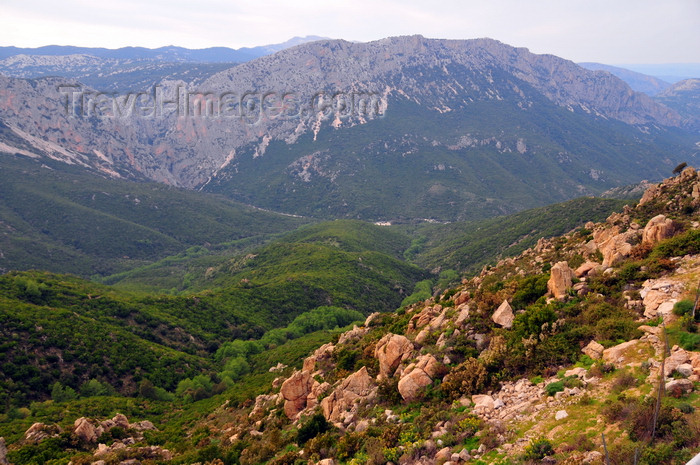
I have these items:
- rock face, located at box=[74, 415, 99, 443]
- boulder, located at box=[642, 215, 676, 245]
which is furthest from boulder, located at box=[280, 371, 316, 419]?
boulder, located at box=[642, 215, 676, 245]

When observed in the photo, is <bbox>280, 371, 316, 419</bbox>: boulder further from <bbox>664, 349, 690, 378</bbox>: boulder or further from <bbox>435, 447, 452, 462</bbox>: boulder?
<bbox>664, 349, 690, 378</bbox>: boulder

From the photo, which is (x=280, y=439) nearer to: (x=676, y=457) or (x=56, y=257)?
(x=676, y=457)

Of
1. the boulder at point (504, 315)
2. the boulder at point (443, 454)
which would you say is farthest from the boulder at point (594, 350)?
the boulder at point (443, 454)

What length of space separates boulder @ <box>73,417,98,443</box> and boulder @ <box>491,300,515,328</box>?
1225 inches

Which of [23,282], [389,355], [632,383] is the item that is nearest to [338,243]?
[23,282]

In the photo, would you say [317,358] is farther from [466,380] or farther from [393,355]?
[466,380]

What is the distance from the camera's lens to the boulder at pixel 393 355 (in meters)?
24.1

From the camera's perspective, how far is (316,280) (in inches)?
4483

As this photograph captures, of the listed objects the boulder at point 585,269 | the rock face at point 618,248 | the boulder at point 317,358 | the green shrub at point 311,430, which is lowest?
the boulder at point 317,358

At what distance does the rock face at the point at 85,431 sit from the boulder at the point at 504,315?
31.1m

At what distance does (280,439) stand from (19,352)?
159 feet

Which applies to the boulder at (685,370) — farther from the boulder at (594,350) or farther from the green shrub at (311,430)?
the green shrub at (311,430)

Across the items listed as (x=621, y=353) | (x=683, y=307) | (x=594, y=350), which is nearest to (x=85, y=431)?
(x=594, y=350)

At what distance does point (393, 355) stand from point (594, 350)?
11.3m
